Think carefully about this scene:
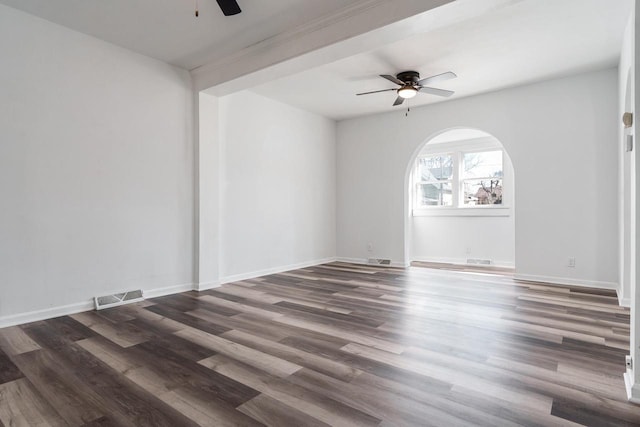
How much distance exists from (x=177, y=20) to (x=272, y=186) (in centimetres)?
275

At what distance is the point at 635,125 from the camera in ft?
5.73

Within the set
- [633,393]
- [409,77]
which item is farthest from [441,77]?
[633,393]

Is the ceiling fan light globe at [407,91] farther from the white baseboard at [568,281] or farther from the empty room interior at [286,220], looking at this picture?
the white baseboard at [568,281]

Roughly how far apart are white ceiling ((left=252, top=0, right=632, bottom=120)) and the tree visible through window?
2518 millimetres

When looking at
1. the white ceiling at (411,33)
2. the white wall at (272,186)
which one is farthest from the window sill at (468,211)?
the white ceiling at (411,33)

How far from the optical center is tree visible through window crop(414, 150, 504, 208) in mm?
7172

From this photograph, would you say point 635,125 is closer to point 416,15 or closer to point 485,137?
point 416,15

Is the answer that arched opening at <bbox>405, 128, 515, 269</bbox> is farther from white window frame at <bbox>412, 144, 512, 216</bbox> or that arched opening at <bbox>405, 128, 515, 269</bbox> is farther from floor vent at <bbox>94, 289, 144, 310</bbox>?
floor vent at <bbox>94, 289, 144, 310</bbox>

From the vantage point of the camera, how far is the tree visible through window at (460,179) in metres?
7.17

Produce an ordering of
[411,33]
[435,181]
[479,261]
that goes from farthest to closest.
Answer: [435,181], [479,261], [411,33]

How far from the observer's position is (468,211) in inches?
289

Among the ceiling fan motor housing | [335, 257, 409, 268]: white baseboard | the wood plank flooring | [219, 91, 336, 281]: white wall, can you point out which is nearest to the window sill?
[335, 257, 409, 268]: white baseboard

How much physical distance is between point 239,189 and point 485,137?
17.1 ft

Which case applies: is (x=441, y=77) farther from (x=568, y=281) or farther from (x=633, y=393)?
(x=633, y=393)
